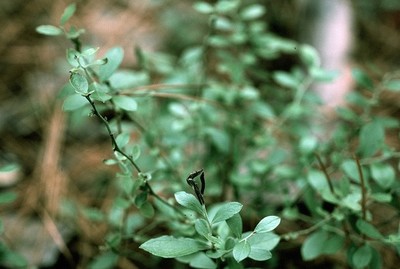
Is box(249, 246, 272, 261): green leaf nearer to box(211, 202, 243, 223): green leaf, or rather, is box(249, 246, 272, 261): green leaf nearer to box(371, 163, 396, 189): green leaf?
box(211, 202, 243, 223): green leaf

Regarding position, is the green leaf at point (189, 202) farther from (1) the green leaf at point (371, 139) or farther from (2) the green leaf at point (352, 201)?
(1) the green leaf at point (371, 139)

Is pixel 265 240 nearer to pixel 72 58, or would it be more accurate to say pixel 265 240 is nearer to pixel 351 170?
pixel 351 170

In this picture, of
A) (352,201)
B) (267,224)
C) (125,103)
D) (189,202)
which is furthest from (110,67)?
(352,201)

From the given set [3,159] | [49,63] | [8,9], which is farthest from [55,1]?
[3,159]

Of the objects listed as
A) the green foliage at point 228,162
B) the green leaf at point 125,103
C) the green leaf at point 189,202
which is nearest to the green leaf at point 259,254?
the green foliage at point 228,162

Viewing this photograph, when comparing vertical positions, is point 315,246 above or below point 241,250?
below

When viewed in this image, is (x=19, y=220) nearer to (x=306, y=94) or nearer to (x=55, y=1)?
(x=306, y=94)

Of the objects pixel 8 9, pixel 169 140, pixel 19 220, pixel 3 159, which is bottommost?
pixel 19 220
